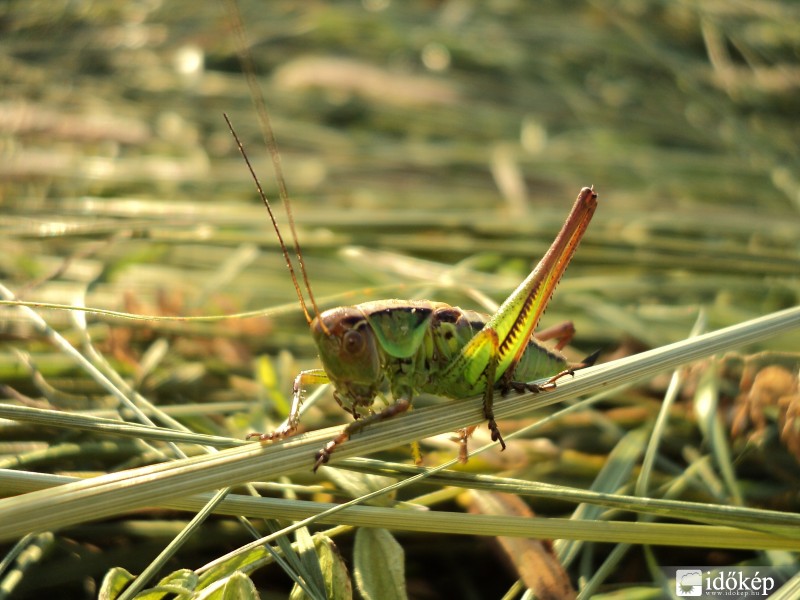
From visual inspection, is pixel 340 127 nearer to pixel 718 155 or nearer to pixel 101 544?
pixel 718 155

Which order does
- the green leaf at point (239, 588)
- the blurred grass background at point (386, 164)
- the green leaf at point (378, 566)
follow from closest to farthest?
the green leaf at point (239, 588), the green leaf at point (378, 566), the blurred grass background at point (386, 164)

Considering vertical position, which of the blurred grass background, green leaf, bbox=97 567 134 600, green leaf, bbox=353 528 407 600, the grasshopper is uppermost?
the blurred grass background

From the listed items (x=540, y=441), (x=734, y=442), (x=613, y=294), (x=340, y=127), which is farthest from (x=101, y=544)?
(x=340, y=127)

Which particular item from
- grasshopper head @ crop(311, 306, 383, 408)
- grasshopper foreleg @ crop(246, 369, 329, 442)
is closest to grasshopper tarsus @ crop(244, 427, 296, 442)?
grasshopper foreleg @ crop(246, 369, 329, 442)

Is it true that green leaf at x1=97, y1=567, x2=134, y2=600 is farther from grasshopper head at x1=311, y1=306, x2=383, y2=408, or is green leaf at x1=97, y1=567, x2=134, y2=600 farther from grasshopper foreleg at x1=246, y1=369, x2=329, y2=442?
grasshopper head at x1=311, y1=306, x2=383, y2=408

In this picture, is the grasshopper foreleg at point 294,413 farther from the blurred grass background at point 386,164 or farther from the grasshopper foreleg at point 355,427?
the blurred grass background at point 386,164

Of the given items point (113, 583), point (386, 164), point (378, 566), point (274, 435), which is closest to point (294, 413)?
point (274, 435)

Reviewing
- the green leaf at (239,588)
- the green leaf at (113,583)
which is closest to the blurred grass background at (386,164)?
the green leaf at (113,583)
